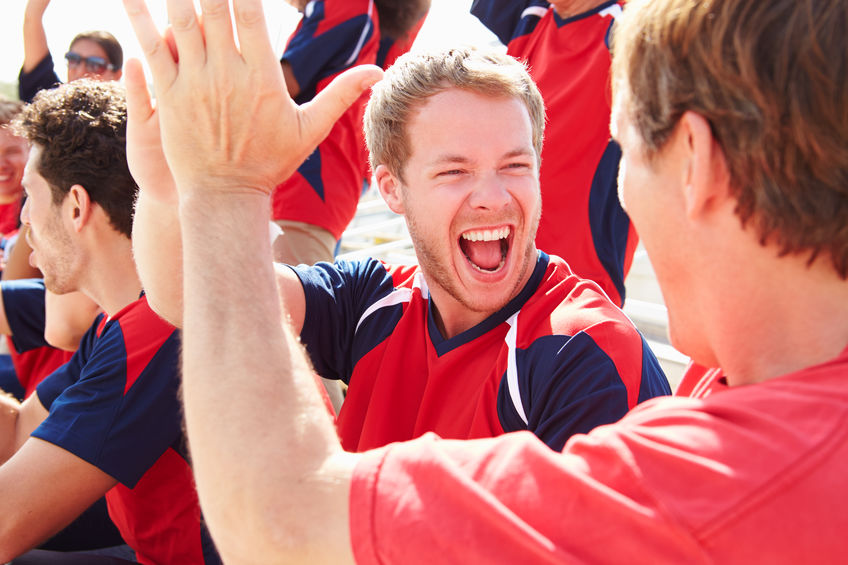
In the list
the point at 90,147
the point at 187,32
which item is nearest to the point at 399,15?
the point at 90,147

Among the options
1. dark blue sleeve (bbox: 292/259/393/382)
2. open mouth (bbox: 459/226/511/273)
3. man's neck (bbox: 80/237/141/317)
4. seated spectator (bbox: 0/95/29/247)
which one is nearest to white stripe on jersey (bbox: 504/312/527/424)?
open mouth (bbox: 459/226/511/273)

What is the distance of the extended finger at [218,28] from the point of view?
3.03ft

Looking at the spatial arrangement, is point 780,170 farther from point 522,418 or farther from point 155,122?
point 155,122

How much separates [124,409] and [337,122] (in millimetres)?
1698

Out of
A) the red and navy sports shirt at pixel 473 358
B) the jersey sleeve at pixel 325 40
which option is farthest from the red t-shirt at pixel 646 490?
the jersey sleeve at pixel 325 40

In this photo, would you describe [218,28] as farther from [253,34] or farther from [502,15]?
[502,15]

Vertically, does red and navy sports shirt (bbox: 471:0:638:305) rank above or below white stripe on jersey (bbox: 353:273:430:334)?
above

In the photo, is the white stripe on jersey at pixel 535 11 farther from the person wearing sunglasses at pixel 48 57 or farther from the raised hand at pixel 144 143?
the person wearing sunglasses at pixel 48 57

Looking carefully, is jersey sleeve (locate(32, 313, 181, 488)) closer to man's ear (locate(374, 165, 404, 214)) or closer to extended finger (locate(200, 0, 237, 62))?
man's ear (locate(374, 165, 404, 214))

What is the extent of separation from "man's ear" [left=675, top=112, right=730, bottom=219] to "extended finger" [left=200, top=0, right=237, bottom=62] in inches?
22.5

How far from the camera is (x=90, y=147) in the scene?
224 cm

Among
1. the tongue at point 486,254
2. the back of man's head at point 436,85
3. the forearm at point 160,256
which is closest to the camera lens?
the forearm at point 160,256

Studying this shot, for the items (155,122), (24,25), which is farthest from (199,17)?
(24,25)

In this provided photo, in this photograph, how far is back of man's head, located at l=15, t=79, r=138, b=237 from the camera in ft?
7.37
